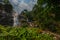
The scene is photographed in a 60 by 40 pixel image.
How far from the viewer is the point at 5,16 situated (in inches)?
459

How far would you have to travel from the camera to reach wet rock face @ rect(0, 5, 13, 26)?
11.4m

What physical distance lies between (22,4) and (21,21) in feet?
4.59

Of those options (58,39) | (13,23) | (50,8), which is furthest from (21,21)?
(58,39)

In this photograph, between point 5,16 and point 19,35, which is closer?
point 19,35

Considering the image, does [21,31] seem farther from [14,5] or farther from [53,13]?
[14,5]

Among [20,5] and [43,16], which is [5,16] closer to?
[20,5]

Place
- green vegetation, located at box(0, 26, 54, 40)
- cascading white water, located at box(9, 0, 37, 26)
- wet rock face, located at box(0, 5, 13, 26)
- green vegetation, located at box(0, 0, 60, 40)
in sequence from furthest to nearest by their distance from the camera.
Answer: cascading white water, located at box(9, 0, 37, 26) → wet rock face, located at box(0, 5, 13, 26) → green vegetation, located at box(0, 0, 60, 40) → green vegetation, located at box(0, 26, 54, 40)

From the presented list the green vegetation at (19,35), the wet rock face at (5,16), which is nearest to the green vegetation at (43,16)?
the wet rock face at (5,16)

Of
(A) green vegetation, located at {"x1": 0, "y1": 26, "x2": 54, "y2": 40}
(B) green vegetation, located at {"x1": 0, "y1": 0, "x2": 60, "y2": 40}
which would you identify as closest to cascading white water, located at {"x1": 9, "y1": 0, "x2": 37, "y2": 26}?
(B) green vegetation, located at {"x1": 0, "y1": 0, "x2": 60, "y2": 40}

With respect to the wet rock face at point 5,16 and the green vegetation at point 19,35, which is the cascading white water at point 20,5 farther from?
the green vegetation at point 19,35

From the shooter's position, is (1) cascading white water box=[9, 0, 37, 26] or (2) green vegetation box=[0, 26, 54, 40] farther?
(1) cascading white water box=[9, 0, 37, 26]

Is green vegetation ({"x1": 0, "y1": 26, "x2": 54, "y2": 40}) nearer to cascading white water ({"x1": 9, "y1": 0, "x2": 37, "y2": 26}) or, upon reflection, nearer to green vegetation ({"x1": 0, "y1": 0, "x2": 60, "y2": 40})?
green vegetation ({"x1": 0, "y1": 0, "x2": 60, "y2": 40})

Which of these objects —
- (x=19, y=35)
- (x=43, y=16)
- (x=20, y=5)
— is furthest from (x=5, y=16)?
(x=19, y=35)

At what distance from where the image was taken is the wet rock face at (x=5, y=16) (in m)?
11.4
